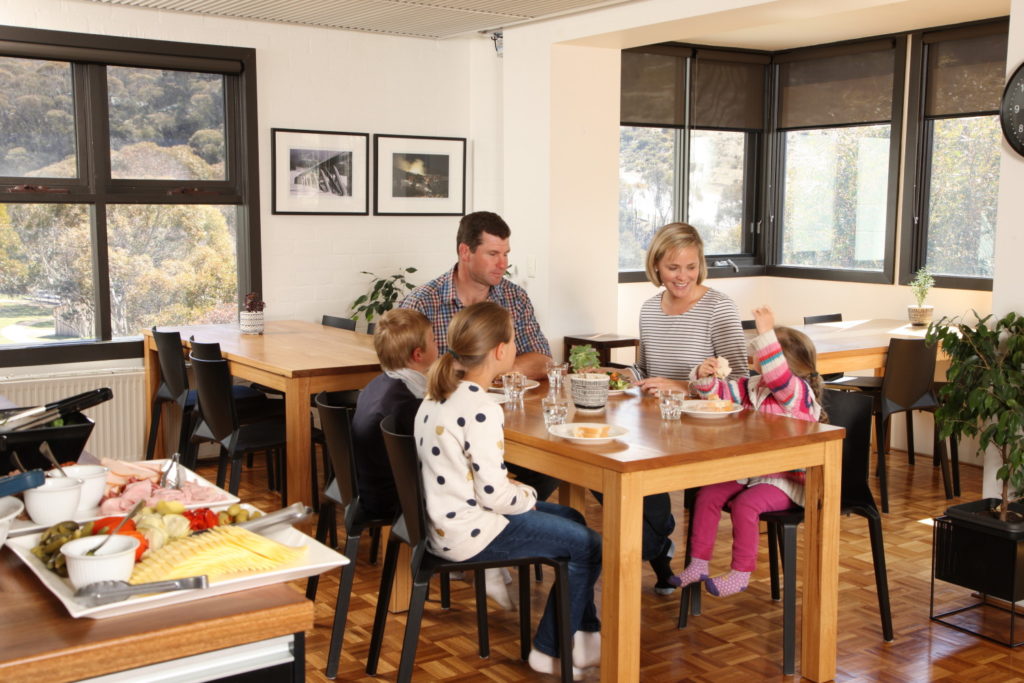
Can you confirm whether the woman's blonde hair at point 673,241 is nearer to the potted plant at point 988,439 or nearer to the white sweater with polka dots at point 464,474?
the potted plant at point 988,439

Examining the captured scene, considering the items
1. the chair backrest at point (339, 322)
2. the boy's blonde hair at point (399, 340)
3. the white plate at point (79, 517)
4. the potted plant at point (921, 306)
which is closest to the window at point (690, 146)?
the potted plant at point (921, 306)

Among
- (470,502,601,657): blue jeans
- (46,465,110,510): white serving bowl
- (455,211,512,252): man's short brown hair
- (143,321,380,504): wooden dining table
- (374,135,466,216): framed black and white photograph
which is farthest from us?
(374,135,466,216): framed black and white photograph

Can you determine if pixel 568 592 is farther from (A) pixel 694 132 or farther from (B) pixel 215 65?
(A) pixel 694 132

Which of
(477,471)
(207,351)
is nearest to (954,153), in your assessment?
(207,351)

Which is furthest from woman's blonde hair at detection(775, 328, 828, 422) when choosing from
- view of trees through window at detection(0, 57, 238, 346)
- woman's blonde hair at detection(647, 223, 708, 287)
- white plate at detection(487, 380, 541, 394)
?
view of trees through window at detection(0, 57, 238, 346)

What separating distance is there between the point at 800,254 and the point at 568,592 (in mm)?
5392

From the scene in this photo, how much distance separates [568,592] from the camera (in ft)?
9.35

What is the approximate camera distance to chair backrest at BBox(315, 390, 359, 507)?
3.16 m

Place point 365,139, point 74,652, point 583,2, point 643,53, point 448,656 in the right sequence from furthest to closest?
point 643,53 < point 365,139 < point 583,2 < point 448,656 < point 74,652

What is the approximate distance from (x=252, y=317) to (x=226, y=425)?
113 cm

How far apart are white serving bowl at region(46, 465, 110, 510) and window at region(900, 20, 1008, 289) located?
18.6 ft

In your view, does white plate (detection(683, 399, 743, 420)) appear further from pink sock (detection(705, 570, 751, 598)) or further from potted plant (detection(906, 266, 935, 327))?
potted plant (detection(906, 266, 935, 327))

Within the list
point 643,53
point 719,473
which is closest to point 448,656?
point 719,473

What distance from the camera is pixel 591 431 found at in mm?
2879
